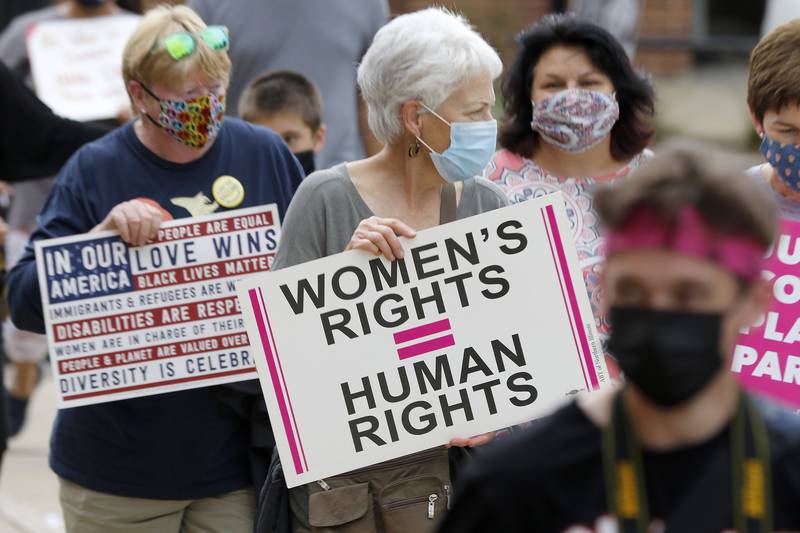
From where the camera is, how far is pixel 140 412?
3957mm

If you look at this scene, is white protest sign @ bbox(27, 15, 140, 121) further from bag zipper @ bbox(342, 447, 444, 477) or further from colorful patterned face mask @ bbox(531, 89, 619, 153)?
bag zipper @ bbox(342, 447, 444, 477)

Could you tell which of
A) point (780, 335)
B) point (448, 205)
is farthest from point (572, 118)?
point (780, 335)

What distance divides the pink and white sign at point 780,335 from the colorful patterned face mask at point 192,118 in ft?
5.01

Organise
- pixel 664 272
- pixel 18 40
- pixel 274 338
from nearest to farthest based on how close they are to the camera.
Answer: pixel 664 272 → pixel 274 338 → pixel 18 40

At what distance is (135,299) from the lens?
3.95 meters

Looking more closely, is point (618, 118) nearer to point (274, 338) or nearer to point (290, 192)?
point (290, 192)

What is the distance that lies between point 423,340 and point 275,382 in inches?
14.8

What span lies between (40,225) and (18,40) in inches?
157

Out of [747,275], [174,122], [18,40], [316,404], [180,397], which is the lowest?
[18,40]

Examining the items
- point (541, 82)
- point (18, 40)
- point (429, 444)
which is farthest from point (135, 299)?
point (18, 40)

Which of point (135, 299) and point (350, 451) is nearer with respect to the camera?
point (350, 451)

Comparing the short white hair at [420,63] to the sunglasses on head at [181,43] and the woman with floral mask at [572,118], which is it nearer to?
the sunglasses on head at [181,43]

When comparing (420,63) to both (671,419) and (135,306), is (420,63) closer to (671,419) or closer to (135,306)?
(135,306)

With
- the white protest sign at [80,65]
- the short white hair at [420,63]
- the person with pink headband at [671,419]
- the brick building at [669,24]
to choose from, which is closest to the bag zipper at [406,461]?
the short white hair at [420,63]
